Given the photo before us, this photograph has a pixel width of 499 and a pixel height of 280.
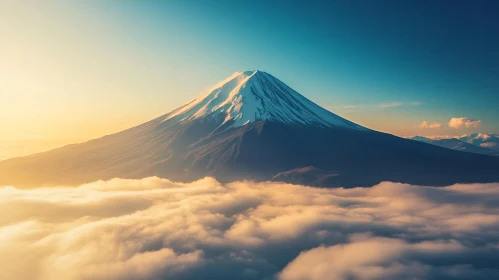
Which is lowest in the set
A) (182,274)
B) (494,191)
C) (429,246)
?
(182,274)

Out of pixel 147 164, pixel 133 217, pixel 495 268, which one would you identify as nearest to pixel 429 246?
pixel 495 268

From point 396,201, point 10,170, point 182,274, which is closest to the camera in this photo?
point 182,274

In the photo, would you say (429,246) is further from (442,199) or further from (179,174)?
(179,174)

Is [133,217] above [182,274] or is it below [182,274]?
above

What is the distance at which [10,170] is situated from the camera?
18000cm

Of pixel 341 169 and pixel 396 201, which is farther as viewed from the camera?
pixel 341 169

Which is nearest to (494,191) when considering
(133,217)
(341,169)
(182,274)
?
(341,169)

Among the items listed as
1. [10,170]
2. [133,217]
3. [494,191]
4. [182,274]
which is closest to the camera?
[182,274]

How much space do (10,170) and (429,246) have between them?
663 feet

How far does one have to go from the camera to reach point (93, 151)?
196 meters

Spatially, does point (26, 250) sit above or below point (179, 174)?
below

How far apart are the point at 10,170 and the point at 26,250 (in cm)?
11683

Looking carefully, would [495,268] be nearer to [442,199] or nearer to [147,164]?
[442,199]

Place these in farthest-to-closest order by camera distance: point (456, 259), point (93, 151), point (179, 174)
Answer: point (93, 151)
point (179, 174)
point (456, 259)
